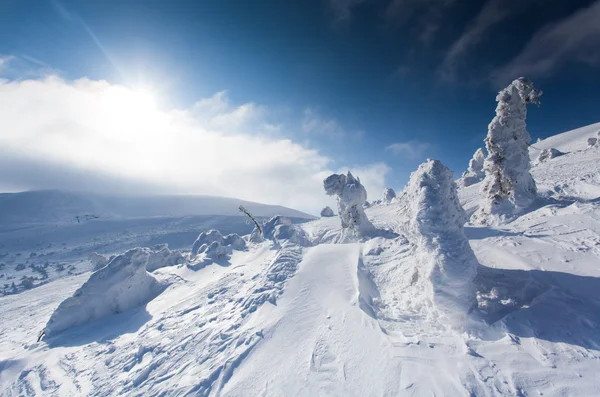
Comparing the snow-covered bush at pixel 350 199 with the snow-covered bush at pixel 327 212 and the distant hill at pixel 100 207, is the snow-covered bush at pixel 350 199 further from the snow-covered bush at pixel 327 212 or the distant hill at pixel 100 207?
the distant hill at pixel 100 207

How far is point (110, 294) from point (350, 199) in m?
17.0

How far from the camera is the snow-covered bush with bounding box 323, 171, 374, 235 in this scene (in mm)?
20797

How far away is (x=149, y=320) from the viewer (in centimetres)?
1258

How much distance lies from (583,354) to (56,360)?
55.5 feet

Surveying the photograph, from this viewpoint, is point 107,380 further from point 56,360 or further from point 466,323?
point 466,323

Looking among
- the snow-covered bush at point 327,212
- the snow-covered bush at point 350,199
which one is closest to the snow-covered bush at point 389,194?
A: the snow-covered bush at point 327,212

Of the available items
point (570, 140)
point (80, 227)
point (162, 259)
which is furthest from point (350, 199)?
point (80, 227)

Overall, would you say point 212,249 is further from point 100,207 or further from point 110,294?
point 100,207

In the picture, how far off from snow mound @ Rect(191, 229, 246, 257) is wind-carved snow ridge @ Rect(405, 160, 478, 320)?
18.2 meters

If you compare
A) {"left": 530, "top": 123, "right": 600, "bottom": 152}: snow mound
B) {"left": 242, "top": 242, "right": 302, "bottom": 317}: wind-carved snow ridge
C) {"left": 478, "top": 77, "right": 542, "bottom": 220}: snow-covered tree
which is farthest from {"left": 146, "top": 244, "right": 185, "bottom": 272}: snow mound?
{"left": 530, "top": 123, "right": 600, "bottom": 152}: snow mound

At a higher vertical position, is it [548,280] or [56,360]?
[548,280]

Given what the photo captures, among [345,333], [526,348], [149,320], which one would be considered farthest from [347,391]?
[149,320]

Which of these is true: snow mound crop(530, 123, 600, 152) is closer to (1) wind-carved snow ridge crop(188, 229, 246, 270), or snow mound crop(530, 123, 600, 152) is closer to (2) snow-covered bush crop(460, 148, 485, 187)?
(2) snow-covered bush crop(460, 148, 485, 187)

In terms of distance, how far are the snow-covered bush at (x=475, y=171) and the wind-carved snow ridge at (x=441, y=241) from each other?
4155 centimetres
